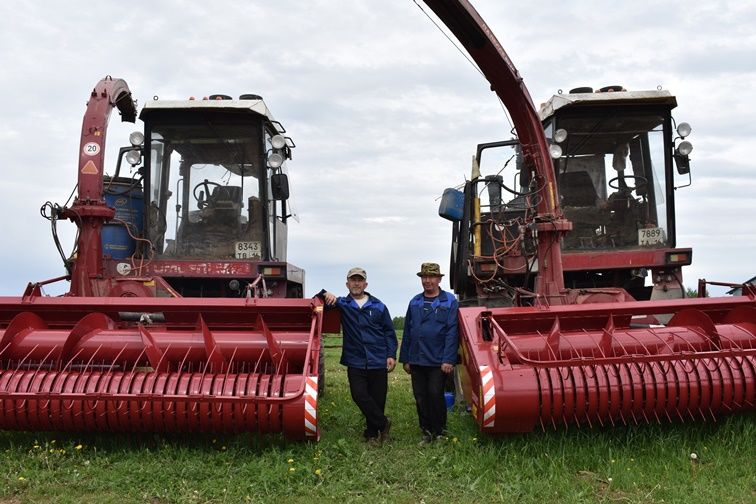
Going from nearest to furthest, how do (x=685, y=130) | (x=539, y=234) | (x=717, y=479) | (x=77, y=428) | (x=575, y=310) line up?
1. (x=717, y=479)
2. (x=77, y=428)
3. (x=575, y=310)
4. (x=539, y=234)
5. (x=685, y=130)

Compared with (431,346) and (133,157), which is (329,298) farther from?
(133,157)

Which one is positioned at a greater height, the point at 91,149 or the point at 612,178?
the point at 91,149

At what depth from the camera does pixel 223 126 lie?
24.6 feet

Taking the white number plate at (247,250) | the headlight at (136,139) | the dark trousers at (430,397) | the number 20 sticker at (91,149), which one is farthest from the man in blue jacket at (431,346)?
the headlight at (136,139)

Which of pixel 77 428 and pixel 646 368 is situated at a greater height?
pixel 646 368

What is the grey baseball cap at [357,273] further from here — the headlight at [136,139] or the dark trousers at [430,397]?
the headlight at [136,139]

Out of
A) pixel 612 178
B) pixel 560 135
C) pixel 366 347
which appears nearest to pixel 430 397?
pixel 366 347

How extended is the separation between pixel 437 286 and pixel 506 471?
150 cm

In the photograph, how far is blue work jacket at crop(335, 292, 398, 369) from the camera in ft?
16.8

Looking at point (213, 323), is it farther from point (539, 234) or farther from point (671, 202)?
point (671, 202)

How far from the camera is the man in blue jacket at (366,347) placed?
16.7 ft

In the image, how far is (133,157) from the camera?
736 centimetres

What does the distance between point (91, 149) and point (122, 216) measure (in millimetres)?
1486

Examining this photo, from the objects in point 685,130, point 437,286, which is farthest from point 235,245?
point 685,130
